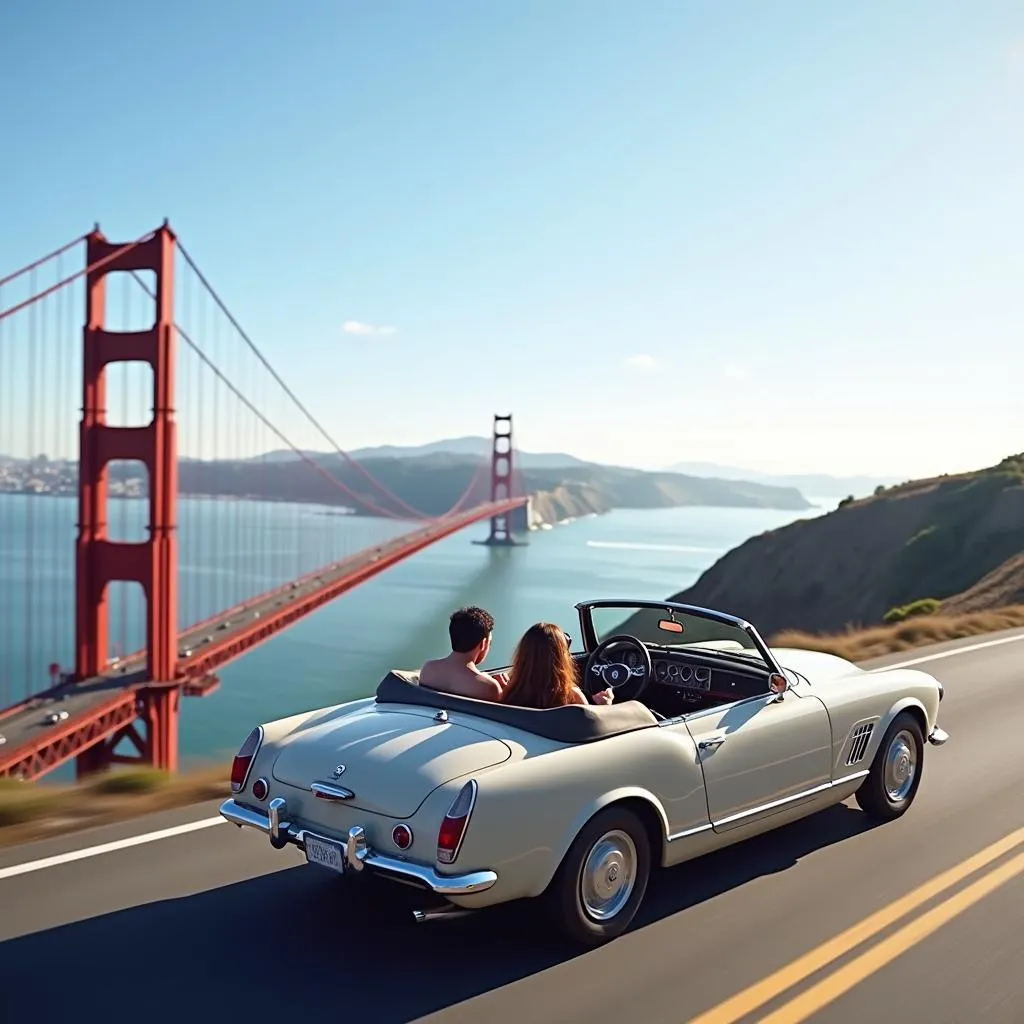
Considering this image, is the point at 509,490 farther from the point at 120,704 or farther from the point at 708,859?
the point at 708,859

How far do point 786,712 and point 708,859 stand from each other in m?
0.77

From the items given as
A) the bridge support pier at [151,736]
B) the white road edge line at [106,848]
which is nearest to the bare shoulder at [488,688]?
the white road edge line at [106,848]

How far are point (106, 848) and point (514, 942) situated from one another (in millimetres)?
2115

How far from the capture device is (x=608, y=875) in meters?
3.97

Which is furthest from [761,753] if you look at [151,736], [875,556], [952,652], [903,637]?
[875,556]

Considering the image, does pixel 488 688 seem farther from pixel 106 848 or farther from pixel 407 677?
pixel 106 848

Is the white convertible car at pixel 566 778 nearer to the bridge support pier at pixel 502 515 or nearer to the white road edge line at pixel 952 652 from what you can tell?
the white road edge line at pixel 952 652

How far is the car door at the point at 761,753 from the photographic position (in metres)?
4.41

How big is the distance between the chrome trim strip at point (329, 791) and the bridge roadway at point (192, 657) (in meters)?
18.3

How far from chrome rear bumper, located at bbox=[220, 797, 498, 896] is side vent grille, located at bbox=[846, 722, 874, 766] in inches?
93.2

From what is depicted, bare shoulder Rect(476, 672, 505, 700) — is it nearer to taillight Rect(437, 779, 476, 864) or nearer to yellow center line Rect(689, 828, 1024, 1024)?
taillight Rect(437, 779, 476, 864)

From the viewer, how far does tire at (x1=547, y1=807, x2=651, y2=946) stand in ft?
12.4

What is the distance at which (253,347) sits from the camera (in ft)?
166

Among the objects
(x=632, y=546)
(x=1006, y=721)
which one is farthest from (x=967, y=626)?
(x=632, y=546)
